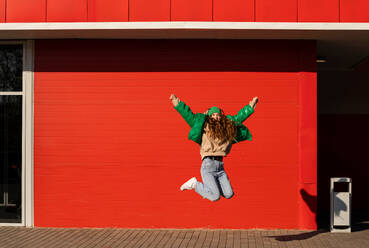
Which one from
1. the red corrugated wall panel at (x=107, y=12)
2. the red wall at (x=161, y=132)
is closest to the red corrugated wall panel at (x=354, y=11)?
the red wall at (x=161, y=132)

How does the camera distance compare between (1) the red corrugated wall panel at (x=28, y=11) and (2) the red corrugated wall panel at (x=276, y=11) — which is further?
(1) the red corrugated wall panel at (x=28, y=11)

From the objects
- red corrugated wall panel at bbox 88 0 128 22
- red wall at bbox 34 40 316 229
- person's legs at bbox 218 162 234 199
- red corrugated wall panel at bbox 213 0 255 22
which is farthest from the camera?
red wall at bbox 34 40 316 229

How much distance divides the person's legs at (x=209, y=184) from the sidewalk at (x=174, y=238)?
129cm

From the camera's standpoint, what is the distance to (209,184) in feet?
28.2

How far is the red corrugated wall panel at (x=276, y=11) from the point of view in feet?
33.4

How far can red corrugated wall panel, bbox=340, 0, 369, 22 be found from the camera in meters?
10.1

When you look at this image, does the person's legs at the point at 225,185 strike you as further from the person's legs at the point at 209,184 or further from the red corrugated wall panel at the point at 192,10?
the red corrugated wall panel at the point at 192,10

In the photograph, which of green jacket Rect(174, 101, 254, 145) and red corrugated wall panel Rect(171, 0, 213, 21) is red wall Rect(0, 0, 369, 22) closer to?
red corrugated wall panel Rect(171, 0, 213, 21)

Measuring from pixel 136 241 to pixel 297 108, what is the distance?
13.1 feet

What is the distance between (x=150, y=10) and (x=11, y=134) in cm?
373

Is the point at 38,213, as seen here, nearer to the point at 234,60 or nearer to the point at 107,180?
the point at 107,180

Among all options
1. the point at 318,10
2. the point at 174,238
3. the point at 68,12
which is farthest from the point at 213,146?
the point at 68,12

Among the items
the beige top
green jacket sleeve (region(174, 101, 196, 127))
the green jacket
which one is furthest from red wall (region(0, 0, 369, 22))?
the beige top

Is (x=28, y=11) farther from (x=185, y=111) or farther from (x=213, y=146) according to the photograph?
(x=213, y=146)
